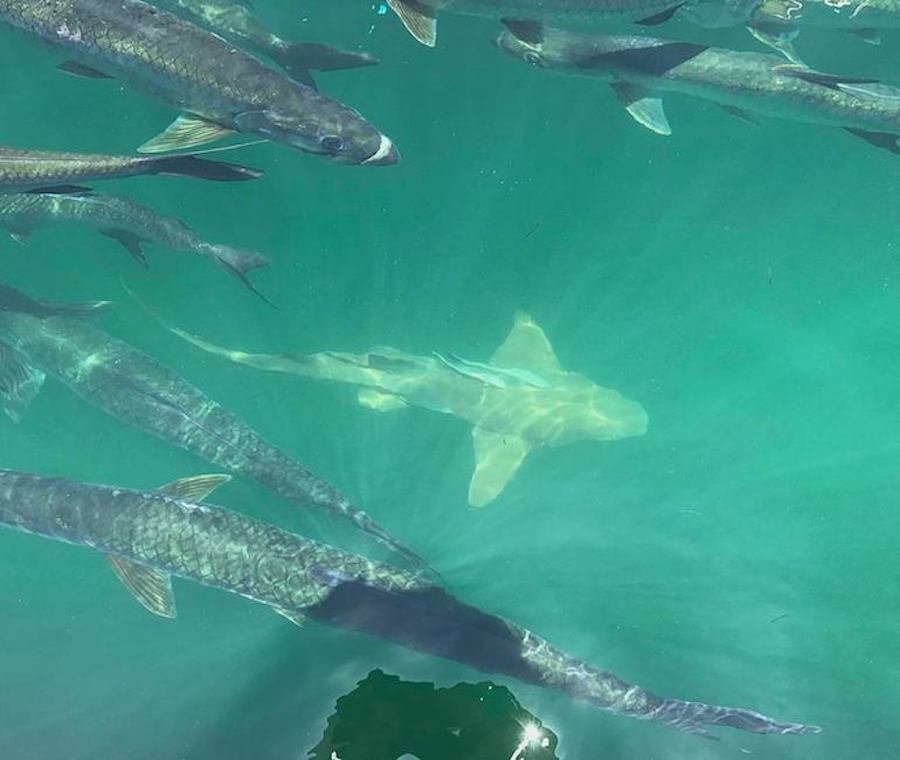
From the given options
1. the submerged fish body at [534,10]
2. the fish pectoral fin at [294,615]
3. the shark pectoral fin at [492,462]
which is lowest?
the shark pectoral fin at [492,462]

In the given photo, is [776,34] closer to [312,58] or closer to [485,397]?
[312,58]

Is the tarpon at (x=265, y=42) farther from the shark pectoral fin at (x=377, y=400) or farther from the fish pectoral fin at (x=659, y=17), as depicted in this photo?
the shark pectoral fin at (x=377, y=400)

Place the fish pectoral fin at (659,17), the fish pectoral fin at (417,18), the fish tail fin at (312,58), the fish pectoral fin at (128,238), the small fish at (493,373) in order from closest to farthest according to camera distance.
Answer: the fish pectoral fin at (417,18) < the fish pectoral fin at (659,17) < the fish tail fin at (312,58) < the fish pectoral fin at (128,238) < the small fish at (493,373)

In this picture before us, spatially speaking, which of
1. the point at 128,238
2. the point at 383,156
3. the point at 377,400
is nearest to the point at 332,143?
the point at 383,156

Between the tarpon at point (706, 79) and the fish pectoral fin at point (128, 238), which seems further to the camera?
the fish pectoral fin at point (128, 238)

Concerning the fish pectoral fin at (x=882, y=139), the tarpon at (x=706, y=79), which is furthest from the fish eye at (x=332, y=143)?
the fish pectoral fin at (x=882, y=139)

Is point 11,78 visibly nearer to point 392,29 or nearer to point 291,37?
point 291,37

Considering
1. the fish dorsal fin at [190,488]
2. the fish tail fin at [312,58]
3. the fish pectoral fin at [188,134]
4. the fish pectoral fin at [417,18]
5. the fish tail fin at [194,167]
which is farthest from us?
the fish tail fin at [312,58]

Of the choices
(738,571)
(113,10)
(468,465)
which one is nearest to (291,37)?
(113,10)
